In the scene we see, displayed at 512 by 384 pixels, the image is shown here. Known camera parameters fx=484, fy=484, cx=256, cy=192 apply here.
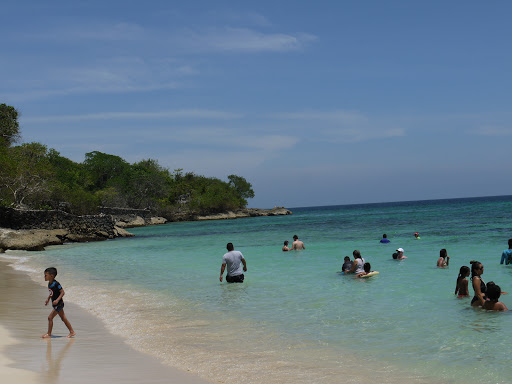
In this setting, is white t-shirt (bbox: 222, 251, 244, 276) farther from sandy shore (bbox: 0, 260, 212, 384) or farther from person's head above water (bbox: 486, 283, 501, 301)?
person's head above water (bbox: 486, 283, 501, 301)

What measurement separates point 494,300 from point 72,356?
8.48 meters

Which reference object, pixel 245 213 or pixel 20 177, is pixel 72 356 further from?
pixel 245 213

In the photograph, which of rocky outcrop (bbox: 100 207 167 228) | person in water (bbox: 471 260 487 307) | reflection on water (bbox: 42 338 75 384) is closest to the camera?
reflection on water (bbox: 42 338 75 384)

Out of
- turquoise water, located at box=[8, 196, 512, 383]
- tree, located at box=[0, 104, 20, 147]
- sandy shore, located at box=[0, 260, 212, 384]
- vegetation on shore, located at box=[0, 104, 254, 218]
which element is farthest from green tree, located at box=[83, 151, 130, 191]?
sandy shore, located at box=[0, 260, 212, 384]

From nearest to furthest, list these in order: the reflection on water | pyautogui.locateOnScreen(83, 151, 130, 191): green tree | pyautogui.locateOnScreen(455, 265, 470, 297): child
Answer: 1. the reflection on water
2. pyautogui.locateOnScreen(455, 265, 470, 297): child
3. pyautogui.locateOnScreen(83, 151, 130, 191): green tree

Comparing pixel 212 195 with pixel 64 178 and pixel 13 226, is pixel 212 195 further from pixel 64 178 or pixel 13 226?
pixel 13 226

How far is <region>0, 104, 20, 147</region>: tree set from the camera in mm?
55069

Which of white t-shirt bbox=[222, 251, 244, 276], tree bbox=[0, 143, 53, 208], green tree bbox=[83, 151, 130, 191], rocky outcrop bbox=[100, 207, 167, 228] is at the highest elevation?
green tree bbox=[83, 151, 130, 191]

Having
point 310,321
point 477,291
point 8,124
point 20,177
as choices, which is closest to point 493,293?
point 477,291

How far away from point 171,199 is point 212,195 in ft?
29.1

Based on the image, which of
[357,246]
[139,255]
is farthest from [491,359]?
[139,255]

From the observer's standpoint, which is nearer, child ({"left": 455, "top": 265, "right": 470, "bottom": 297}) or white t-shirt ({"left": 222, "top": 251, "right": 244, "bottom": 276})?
child ({"left": 455, "top": 265, "right": 470, "bottom": 297})

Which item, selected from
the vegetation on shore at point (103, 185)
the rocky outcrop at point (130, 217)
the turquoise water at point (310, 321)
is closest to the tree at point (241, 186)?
the vegetation on shore at point (103, 185)

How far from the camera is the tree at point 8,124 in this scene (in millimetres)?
55069
